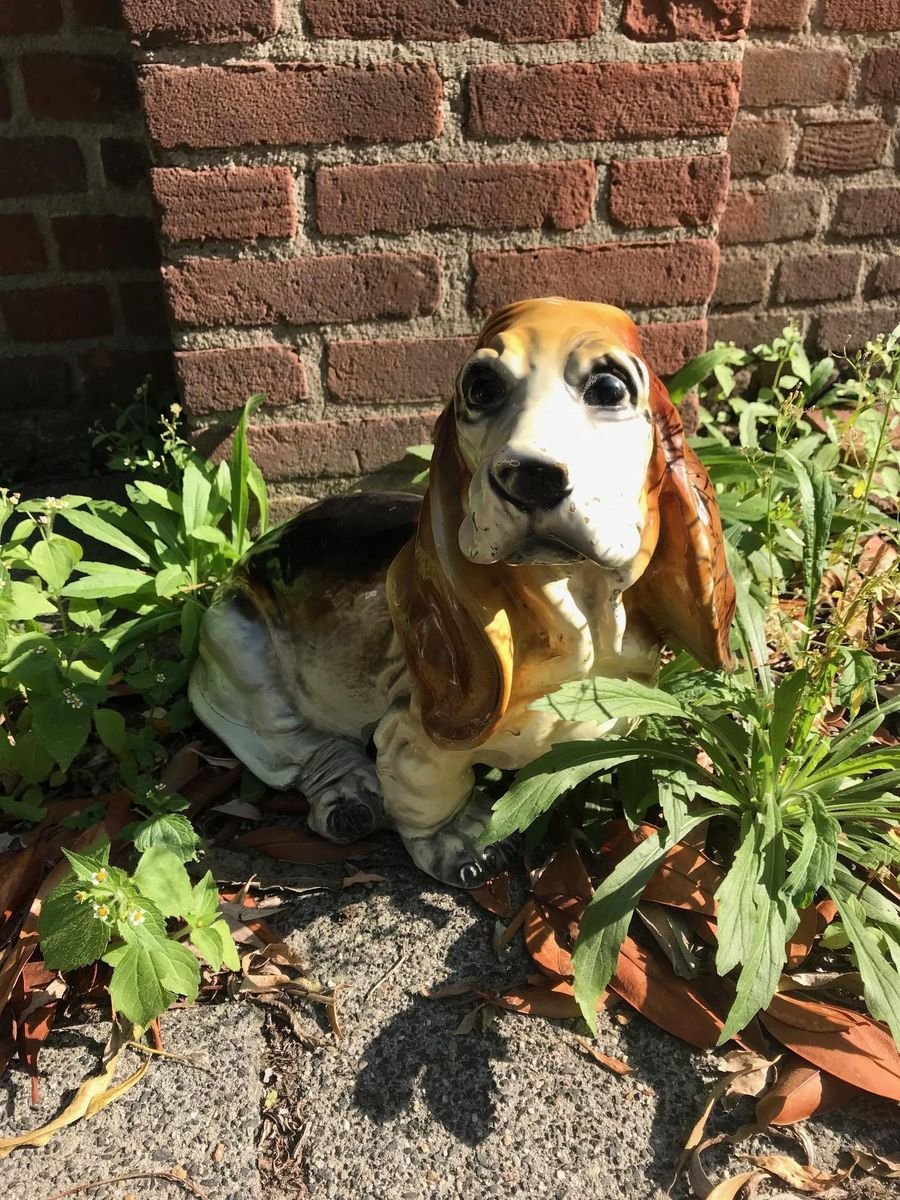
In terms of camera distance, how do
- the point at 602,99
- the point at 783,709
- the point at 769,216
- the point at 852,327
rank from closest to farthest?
1. the point at 783,709
2. the point at 602,99
3. the point at 769,216
4. the point at 852,327

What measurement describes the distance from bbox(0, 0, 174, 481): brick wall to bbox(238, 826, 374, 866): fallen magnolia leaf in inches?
61.3

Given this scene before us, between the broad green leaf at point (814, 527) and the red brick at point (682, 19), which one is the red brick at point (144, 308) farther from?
the broad green leaf at point (814, 527)

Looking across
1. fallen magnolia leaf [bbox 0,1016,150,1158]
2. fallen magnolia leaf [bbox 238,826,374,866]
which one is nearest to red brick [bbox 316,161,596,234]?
fallen magnolia leaf [bbox 238,826,374,866]

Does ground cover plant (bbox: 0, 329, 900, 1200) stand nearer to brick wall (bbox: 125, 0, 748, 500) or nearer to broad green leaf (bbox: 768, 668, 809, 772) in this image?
broad green leaf (bbox: 768, 668, 809, 772)

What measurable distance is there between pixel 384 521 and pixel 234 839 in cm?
76

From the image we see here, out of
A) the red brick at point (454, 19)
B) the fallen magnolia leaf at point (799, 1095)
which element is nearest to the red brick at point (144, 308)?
the red brick at point (454, 19)

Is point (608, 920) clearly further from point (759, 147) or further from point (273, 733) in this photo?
point (759, 147)

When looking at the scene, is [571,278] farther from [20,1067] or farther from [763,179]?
[20,1067]

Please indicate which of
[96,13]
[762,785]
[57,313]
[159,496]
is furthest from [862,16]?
[57,313]

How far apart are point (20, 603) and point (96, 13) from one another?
1.64 meters

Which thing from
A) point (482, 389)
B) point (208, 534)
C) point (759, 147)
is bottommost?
point (208, 534)

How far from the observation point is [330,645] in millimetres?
1827

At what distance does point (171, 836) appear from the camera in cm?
168

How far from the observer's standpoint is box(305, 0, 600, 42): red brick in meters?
2.03
